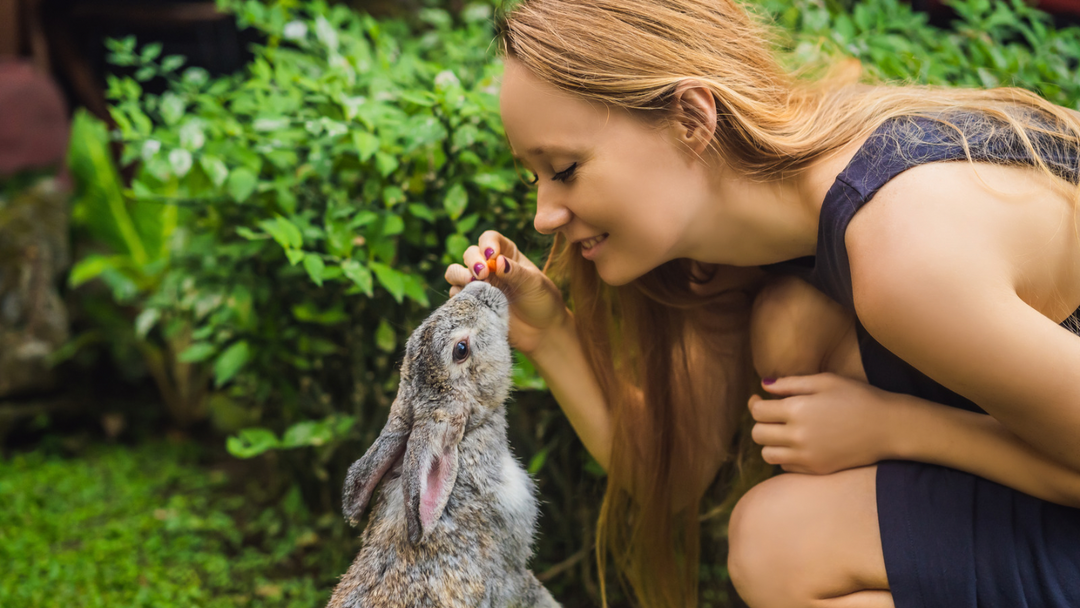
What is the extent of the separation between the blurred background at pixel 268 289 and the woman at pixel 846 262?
0.42 meters

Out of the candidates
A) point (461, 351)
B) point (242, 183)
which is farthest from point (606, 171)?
point (242, 183)

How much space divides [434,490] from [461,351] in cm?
37

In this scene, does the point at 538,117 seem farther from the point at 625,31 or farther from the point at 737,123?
the point at 737,123

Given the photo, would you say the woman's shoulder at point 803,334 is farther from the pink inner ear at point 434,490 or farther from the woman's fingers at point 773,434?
the pink inner ear at point 434,490

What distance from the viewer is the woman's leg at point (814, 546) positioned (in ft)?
5.72

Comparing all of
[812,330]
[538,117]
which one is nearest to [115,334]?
[538,117]

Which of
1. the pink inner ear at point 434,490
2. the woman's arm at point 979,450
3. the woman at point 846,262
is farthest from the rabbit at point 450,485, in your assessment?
the woman's arm at point 979,450

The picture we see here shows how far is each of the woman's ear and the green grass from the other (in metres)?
2.07

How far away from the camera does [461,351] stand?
74.2 inches

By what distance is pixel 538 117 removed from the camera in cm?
170

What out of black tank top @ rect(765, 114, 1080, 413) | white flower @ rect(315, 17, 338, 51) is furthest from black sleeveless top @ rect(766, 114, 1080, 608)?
white flower @ rect(315, 17, 338, 51)

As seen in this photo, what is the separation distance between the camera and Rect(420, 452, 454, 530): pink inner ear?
5.32 feet

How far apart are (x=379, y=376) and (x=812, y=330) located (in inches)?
57.1

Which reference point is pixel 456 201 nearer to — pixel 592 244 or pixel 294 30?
pixel 592 244
